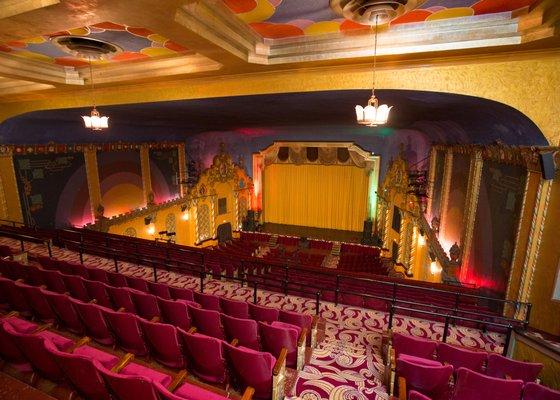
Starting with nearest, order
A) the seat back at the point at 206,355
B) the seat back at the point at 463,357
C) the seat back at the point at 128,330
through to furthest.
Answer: the seat back at the point at 206,355 < the seat back at the point at 463,357 < the seat back at the point at 128,330

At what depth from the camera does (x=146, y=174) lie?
14.3 meters

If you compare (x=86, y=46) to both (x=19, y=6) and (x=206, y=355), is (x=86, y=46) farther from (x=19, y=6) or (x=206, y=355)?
(x=206, y=355)

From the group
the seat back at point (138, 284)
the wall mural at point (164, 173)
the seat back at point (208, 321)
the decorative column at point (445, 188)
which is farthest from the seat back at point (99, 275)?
the wall mural at point (164, 173)

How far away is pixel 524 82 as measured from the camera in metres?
3.88

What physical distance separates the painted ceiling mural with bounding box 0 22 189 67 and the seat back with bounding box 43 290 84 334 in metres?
3.86

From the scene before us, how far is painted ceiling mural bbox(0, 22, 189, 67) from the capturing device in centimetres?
427

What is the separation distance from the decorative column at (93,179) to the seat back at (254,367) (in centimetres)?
1145

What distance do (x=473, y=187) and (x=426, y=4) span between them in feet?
16.8

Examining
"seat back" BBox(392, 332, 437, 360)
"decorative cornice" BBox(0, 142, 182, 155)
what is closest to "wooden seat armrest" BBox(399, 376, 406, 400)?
"seat back" BBox(392, 332, 437, 360)

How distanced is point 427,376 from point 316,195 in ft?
58.2

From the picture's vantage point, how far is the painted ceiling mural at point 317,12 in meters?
3.30

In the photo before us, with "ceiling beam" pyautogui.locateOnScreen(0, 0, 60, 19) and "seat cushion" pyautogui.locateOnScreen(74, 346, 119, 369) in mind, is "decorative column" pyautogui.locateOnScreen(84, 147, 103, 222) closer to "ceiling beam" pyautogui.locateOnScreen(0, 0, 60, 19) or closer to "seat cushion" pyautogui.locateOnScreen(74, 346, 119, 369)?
"ceiling beam" pyautogui.locateOnScreen(0, 0, 60, 19)

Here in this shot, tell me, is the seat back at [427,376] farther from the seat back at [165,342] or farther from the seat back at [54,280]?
the seat back at [54,280]

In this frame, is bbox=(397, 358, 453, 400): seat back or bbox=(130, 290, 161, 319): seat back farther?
bbox=(130, 290, 161, 319): seat back
